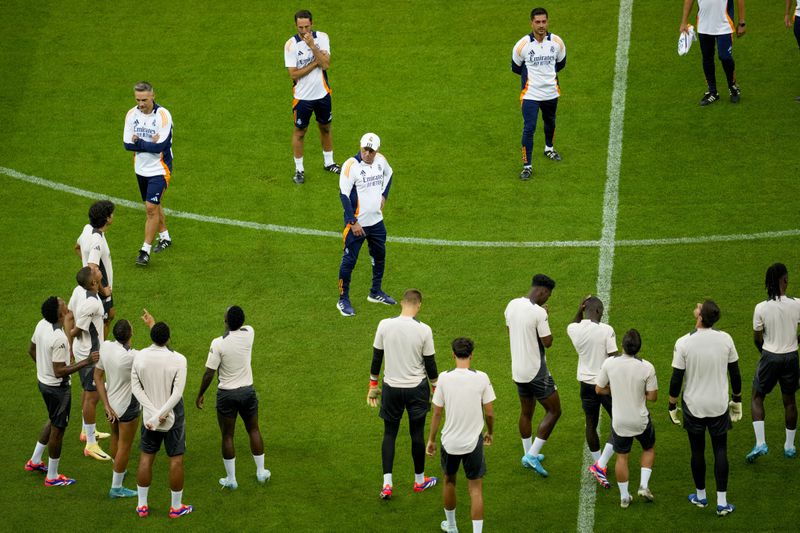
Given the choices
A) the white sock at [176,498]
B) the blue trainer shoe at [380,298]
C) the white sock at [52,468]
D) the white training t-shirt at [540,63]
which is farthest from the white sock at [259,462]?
the white training t-shirt at [540,63]

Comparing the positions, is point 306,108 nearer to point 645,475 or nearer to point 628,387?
point 628,387

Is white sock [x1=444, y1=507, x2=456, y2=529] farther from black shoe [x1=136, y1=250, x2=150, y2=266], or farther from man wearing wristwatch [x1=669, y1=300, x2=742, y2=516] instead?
black shoe [x1=136, y1=250, x2=150, y2=266]

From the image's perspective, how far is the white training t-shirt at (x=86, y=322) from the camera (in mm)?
11289

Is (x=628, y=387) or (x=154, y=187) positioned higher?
(x=154, y=187)

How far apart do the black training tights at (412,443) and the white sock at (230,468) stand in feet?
4.76

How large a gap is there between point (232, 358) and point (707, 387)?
432 centimetres

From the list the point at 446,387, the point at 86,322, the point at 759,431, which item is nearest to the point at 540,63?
the point at 759,431

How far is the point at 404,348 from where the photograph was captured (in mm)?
10664

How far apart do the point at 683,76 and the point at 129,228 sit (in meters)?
9.35

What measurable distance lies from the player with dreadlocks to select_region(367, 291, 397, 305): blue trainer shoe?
15.6 ft

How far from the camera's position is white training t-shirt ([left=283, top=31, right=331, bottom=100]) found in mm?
16594

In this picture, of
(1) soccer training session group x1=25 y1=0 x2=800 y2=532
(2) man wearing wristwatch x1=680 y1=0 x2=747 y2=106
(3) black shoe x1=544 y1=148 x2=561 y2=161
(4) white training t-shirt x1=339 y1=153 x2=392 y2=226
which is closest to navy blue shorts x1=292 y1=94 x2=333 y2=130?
(4) white training t-shirt x1=339 y1=153 x2=392 y2=226

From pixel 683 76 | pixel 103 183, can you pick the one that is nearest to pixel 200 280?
pixel 103 183

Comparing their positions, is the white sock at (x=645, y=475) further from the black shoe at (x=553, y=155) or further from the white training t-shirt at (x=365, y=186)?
the black shoe at (x=553, y=155)
